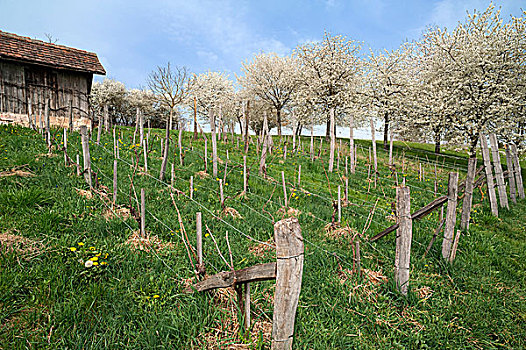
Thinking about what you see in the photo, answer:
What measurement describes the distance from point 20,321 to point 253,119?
36.0 meters

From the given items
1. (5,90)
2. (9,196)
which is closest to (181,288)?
(9,196)

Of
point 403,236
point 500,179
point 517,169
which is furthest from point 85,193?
point 517,169

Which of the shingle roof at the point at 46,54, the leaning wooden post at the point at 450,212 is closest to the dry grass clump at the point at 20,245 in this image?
the leaning wooden post at the point at 450,212

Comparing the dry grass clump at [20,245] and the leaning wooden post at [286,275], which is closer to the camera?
the leaning wooden post at [286,275]

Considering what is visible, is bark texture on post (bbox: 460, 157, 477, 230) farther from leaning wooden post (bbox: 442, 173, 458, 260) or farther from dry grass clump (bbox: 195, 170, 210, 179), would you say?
dry grass clump (bbox: 195, 170, 210, 179)

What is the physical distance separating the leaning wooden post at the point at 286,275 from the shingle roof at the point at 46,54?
1789 cm

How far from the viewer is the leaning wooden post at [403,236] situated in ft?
11.1

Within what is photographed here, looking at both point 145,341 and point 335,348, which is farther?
point 335,348

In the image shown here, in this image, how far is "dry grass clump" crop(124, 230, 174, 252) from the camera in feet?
12.2

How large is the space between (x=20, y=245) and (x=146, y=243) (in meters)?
1.43

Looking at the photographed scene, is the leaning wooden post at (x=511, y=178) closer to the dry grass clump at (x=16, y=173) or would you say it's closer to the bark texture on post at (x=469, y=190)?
the bark texture on post at (x=469, y=190)

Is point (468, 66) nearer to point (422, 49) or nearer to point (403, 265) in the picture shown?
point (422, 49)

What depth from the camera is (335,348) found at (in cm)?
258

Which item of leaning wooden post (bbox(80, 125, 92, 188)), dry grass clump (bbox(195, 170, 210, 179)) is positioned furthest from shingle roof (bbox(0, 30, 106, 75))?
leaning wooden post (bbox(80, 125, 92, 188))
